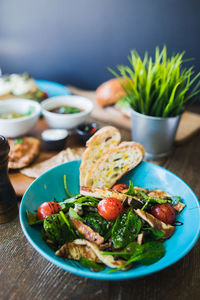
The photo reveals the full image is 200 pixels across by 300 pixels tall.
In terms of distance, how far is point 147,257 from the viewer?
3.33ft

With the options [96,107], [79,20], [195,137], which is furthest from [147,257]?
[79,20]

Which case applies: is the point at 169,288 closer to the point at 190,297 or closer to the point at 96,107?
the point at 190,297

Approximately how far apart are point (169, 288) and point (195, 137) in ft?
4.90

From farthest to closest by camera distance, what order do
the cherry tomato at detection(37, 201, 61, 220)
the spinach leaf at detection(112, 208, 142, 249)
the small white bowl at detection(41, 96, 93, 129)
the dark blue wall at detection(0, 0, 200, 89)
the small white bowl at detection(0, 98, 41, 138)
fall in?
the dark blue wall at detection(0, 0, 200, 89) → the small white bowl at detection(41, 96, 93, 129) → the small white bowl at detection(0, 98, 41, 138) → the cherry tomato at detection(37, 201, 61, 220) → the spinach leaf at detection(112, 208, 142, 249)

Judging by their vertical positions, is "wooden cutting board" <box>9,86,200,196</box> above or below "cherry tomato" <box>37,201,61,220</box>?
below

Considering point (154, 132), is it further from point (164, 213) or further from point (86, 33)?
point (86, 33)

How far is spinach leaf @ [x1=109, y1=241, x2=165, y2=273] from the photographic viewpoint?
1005 mm

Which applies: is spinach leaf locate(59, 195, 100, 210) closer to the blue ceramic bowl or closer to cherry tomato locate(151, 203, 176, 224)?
the blue ceramic bowl

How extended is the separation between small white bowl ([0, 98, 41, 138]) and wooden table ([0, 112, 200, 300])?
3.03 feet

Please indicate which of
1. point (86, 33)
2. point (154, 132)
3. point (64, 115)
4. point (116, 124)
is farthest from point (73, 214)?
point (86, 33)

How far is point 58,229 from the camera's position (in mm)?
1119

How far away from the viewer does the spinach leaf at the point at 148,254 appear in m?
1.00

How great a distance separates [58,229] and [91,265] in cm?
20

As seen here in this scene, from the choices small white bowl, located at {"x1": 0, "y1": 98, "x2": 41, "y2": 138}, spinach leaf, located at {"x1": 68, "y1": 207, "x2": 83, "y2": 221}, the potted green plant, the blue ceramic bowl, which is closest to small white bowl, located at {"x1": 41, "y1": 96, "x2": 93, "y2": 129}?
small white bowl, located at {"x1": 0, "y1": 98, "x2": 41, "y2": 138}
